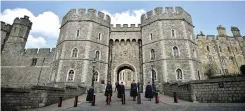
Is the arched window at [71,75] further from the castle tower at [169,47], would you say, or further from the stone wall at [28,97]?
the castle tower at [169,47]

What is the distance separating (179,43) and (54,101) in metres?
14.1

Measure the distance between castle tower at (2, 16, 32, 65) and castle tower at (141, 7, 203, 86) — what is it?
Answer: 927 inches

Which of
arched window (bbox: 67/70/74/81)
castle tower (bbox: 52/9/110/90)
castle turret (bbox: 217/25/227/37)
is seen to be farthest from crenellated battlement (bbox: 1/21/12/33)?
castle turret (bbox: 217/25/227/37)

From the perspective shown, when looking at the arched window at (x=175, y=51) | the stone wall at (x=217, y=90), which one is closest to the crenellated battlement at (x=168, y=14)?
the arched window at (x=175, y=51)

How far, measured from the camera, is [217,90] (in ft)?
25.3

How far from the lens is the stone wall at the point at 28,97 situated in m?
6.50

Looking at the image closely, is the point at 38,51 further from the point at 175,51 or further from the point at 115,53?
the point at 175,51

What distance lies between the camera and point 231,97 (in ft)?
24.1

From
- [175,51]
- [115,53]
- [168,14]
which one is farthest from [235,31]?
[115,53]

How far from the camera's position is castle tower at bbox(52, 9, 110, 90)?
49.7ft

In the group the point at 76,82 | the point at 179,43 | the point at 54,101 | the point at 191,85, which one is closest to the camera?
the point at 191,85

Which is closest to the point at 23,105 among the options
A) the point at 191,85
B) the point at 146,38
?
the point at 191,85

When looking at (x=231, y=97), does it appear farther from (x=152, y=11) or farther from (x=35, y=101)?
(x=152, y=11)

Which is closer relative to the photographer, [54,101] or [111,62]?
[54,101]
